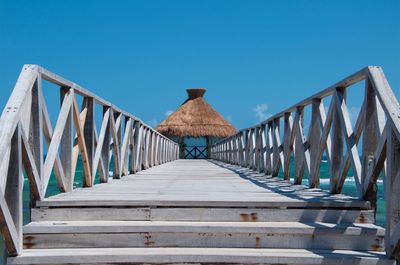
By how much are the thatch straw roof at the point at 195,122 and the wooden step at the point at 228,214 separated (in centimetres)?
2775

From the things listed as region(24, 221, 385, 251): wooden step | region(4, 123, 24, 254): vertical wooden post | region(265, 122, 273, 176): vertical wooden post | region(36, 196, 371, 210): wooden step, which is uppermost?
region(265, 122, 273, 176): vertical wooden post

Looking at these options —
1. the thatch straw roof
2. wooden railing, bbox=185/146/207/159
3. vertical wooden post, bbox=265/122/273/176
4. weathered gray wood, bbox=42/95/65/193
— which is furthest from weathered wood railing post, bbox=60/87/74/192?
wooden railing, bbox=185/146/207/159

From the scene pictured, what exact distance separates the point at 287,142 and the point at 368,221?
2.57 m

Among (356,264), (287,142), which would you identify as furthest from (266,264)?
(287,142)

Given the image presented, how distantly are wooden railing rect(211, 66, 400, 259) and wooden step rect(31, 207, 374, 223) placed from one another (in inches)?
8.8

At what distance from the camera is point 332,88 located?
13.3ft

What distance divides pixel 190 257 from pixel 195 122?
29.2m

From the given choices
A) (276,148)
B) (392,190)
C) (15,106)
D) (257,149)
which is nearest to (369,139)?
(392,190)

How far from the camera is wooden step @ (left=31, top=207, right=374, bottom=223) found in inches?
132

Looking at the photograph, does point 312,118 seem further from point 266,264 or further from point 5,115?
point 5,115

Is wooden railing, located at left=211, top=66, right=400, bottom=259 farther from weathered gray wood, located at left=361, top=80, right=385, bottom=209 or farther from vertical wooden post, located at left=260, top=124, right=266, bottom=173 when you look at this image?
vertical wooden post, located at left=260, top=124, right=266, bottom=173

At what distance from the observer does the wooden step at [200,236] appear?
123 inches

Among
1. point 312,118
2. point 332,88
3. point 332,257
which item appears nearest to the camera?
point 332,257

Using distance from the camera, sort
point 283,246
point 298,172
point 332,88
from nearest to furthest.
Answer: point 283,246 → point 332,88 → point 298,172
